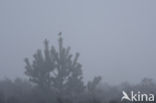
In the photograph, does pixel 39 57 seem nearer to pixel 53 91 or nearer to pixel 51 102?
pixel 53 91

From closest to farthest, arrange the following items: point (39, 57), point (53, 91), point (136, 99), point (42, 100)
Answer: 1. point (136, 99)
2. point (42, 100)
3. point (53, 91)
4. point (39, 57)

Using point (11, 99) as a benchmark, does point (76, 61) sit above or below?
above

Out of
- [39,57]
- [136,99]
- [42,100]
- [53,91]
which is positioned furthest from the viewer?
[39,57]

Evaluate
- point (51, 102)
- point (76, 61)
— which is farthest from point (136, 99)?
point (76, 61)

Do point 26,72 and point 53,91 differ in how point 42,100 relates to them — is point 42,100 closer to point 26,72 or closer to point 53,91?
point 53,91

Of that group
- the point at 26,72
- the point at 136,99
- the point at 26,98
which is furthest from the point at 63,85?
the point at 136,99

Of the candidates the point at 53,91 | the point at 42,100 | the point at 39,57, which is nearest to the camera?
the point at 42,100

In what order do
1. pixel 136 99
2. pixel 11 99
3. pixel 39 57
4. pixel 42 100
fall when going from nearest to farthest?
A: 1. pixel 136 99
2. pixel 11 99
3. pixel 42 100
4. pixel 39 57

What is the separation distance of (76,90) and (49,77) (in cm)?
212

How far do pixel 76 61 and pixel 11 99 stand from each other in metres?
9.62

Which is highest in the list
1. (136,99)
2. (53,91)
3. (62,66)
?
(62,66)

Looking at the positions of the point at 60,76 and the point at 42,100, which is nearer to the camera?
the point at 42,100

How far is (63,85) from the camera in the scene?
2941 cm

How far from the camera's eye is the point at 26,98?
77.0 ft
